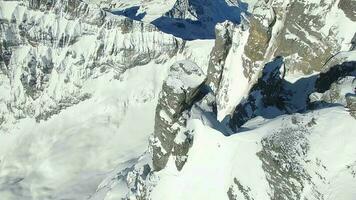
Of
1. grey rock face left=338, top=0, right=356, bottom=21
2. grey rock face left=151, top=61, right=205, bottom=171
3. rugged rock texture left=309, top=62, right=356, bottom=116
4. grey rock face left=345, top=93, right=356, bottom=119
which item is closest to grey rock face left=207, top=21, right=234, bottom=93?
grey rock face left=338, top=0, right=356, bottom=21

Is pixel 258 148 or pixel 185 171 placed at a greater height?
pixel 258 148

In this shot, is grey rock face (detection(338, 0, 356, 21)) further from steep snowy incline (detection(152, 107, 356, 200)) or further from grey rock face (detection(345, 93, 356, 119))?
grey rock face (detection(345, 93, 356, 119))

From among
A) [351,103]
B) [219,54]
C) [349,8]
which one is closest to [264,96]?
[349,8]

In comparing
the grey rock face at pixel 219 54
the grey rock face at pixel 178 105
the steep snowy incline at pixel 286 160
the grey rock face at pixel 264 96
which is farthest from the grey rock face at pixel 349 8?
the grey rock face at pixel 219 54

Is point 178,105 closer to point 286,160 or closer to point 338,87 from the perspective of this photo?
point 338,87

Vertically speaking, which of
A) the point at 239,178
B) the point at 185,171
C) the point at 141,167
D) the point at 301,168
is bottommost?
the point at 141,167

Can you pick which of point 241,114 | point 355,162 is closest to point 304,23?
point 241,114

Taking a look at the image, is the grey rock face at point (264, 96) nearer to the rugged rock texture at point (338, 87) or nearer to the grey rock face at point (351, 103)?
the rugged rock texture at point (338, 87)

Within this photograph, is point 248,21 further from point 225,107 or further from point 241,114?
point 241,114
